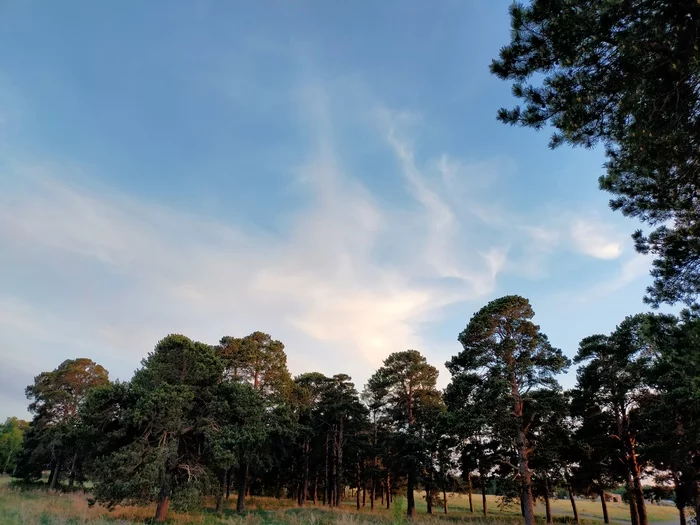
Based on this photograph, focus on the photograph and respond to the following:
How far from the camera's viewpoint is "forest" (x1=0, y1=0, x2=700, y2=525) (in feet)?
21.7

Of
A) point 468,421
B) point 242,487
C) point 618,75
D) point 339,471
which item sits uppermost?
point 618,75

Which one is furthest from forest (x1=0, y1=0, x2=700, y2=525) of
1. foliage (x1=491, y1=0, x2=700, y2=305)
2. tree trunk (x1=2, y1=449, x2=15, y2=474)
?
tree trunk (x1=2, y1=449, x2=15, y2=474)

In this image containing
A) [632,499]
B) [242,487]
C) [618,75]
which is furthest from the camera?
[242,487]

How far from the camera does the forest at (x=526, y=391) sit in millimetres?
6605

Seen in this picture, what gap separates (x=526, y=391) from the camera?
2288 centimetres

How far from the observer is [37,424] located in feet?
135

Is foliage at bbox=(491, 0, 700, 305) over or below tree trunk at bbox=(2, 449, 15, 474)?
Answer: over

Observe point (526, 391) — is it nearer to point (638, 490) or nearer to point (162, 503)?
point (638, 490)

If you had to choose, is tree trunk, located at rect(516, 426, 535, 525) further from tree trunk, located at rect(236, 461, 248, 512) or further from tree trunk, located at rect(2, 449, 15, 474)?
tree trunk, located at rect(2, 449, 15, 474)

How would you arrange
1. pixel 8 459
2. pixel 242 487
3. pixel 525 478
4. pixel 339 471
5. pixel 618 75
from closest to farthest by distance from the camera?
1. pixel 618 75
2. pixel 525 478
3. pixel 242 487
4. pixel 339 471
5. pixel 8 459

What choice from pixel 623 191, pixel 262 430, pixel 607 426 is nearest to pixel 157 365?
pixel 262 430

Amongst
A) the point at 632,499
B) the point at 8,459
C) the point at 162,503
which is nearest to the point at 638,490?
the point at 632,499

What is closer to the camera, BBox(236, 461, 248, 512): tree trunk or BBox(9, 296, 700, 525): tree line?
BBox(9, 296, 700, 525): tree line

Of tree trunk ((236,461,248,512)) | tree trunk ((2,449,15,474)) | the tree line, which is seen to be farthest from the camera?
tree trunk ((2,449,15,474))
